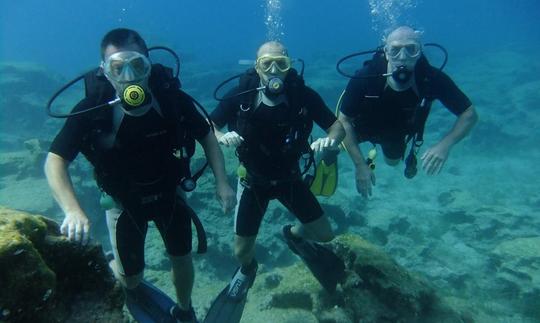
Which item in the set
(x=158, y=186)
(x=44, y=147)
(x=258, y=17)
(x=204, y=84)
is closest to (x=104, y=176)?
(x=158, y=186)

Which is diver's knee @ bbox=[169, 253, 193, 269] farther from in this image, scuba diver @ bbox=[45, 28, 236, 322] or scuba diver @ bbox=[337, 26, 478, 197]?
scuba diver @ bbox=[337, 26, 478, 197]

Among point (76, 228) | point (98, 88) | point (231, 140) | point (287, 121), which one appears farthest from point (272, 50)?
point (76, 228)

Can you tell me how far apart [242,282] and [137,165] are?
2.62 metres

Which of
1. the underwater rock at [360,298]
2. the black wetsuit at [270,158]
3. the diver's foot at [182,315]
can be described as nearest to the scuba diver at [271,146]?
the black wetsuit at [270,158]

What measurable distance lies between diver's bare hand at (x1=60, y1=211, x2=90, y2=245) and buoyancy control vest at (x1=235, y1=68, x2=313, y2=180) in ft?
8.03

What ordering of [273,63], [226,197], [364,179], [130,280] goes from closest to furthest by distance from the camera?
[226,197] < [130,280] < [273,63] < [364,179]

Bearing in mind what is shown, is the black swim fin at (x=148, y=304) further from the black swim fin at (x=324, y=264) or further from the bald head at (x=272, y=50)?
the bald head at (x=272, y=50)

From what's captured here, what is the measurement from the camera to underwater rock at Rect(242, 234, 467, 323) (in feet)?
17.7

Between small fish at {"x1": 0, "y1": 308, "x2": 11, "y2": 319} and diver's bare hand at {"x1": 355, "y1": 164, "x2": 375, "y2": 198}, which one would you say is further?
diver's bare hand at {"x1": 355, "y1": 164, "x2": 375, "y2": 198}

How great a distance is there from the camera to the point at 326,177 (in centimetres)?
743

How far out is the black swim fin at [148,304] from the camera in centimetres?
485

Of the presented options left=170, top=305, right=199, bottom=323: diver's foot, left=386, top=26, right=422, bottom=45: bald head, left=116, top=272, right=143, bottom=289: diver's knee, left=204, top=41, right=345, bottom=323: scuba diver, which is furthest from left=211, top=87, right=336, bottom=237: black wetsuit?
left=386, top=26, right=422, bottom=45: bald head

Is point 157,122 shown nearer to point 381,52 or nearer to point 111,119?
point 111,119

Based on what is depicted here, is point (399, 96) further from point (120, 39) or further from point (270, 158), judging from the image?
point (120, 39)
